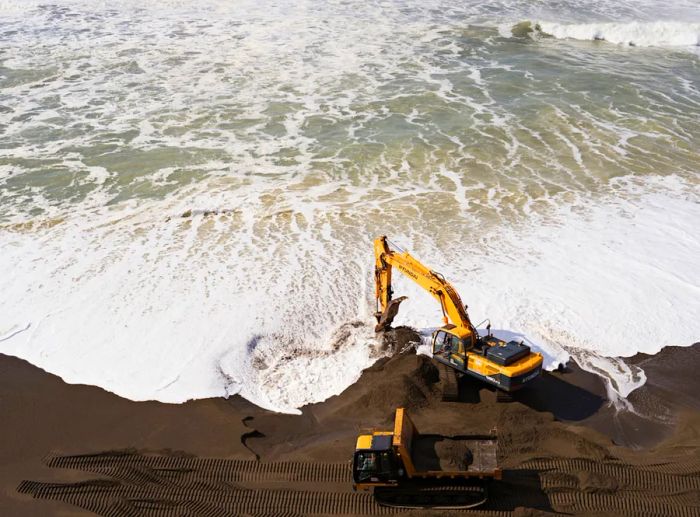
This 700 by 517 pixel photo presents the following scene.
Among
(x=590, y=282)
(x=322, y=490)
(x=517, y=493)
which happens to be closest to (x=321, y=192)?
(x=590, y=282)

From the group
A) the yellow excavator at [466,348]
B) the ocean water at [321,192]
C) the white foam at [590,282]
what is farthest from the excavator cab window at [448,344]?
the white foam at [590,282]

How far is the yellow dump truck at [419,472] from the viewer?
1070cm

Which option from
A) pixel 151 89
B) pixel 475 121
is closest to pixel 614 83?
pixel 475 121

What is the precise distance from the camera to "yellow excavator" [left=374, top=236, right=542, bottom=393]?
42.1 feet

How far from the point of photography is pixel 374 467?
1069 centimetres

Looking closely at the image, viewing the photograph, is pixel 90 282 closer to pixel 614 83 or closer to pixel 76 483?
pixel 76 483

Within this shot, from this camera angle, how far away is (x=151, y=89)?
104 feet

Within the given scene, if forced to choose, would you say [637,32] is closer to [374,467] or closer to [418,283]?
[418,283]

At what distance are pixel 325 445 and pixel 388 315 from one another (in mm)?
3982

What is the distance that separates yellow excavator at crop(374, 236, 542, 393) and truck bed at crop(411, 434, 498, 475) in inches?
73.0

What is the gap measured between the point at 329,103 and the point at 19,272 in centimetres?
1659

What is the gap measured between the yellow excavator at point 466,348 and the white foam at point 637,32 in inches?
1275

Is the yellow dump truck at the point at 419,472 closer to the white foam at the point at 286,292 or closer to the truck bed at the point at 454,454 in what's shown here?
the truck bed at the point at 454,454

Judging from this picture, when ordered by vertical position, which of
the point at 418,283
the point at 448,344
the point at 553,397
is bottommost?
the point at 553,397
